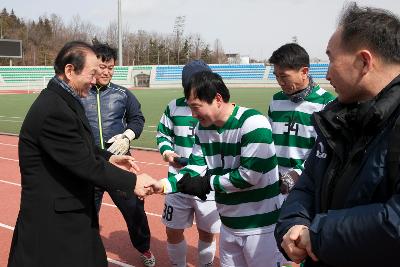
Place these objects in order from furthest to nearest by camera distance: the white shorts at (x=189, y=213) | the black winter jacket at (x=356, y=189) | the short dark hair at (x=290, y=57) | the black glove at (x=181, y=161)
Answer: the white shorts at (x=189, y=213)
the black glove at (x=181, y=161)
the short dark hair at (x=290, y=57)
the black winter jacket at (x=356, y=189)

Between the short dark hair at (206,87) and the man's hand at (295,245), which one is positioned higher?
the short dark hair at (206,87)

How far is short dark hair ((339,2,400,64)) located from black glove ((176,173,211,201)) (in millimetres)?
1664

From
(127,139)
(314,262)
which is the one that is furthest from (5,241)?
(314,262)

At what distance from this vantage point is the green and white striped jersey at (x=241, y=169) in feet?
10.1

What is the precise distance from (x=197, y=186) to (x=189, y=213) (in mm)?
1359

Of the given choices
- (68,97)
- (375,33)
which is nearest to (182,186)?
(68,97)

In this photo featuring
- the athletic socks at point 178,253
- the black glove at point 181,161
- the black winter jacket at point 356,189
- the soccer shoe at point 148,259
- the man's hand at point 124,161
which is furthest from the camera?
the soccer shoe at point 148,259

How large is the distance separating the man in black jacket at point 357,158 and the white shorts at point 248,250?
1.32m

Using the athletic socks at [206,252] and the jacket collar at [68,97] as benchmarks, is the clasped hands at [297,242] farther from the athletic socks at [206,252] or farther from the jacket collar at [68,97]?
the athletic socks at [206,252]

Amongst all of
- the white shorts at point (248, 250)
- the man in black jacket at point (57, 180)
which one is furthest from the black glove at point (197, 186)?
the man in black jacket at point (57, 180)

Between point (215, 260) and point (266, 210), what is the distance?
186 centimetres

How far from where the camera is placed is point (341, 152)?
69.4 inches

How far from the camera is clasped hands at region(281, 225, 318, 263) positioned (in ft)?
5.66

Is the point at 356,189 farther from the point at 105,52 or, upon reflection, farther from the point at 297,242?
the point at 105,52
